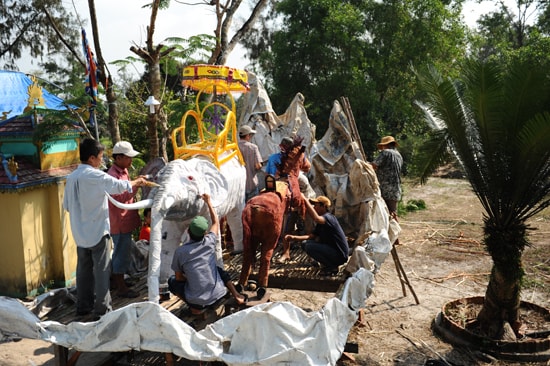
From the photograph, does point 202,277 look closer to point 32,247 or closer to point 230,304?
point 230,304

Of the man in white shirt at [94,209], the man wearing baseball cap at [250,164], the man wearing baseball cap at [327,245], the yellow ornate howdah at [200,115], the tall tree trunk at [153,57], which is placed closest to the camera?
the man in white shirt at [94,209]

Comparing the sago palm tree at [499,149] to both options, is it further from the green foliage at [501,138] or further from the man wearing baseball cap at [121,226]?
the man wearing baseball cap at [121,226]

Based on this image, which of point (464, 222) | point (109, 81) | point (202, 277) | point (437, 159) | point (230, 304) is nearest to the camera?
point (202, 277)

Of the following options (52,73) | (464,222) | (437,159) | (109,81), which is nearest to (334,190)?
(437,159)

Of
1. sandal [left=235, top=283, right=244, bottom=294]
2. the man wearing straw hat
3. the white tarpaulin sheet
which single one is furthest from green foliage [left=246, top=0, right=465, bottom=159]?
the white tarpaulin sheet

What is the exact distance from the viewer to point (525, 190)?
207 inches

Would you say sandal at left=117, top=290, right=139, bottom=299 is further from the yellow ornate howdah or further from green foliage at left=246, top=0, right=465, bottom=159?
green foliage at left=246, top=0, right=465, bottom=159

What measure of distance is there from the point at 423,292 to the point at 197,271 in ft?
13.6

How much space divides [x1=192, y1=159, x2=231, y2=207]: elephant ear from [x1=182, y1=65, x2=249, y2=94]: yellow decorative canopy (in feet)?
3.06

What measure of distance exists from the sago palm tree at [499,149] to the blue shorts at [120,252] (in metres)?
3.33

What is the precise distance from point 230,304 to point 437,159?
2.86 m

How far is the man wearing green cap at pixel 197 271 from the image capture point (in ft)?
14.0

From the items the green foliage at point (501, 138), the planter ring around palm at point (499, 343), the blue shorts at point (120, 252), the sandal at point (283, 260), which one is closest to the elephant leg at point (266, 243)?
the sandal at point (283, 260)

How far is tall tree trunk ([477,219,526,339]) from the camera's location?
5.47 m
